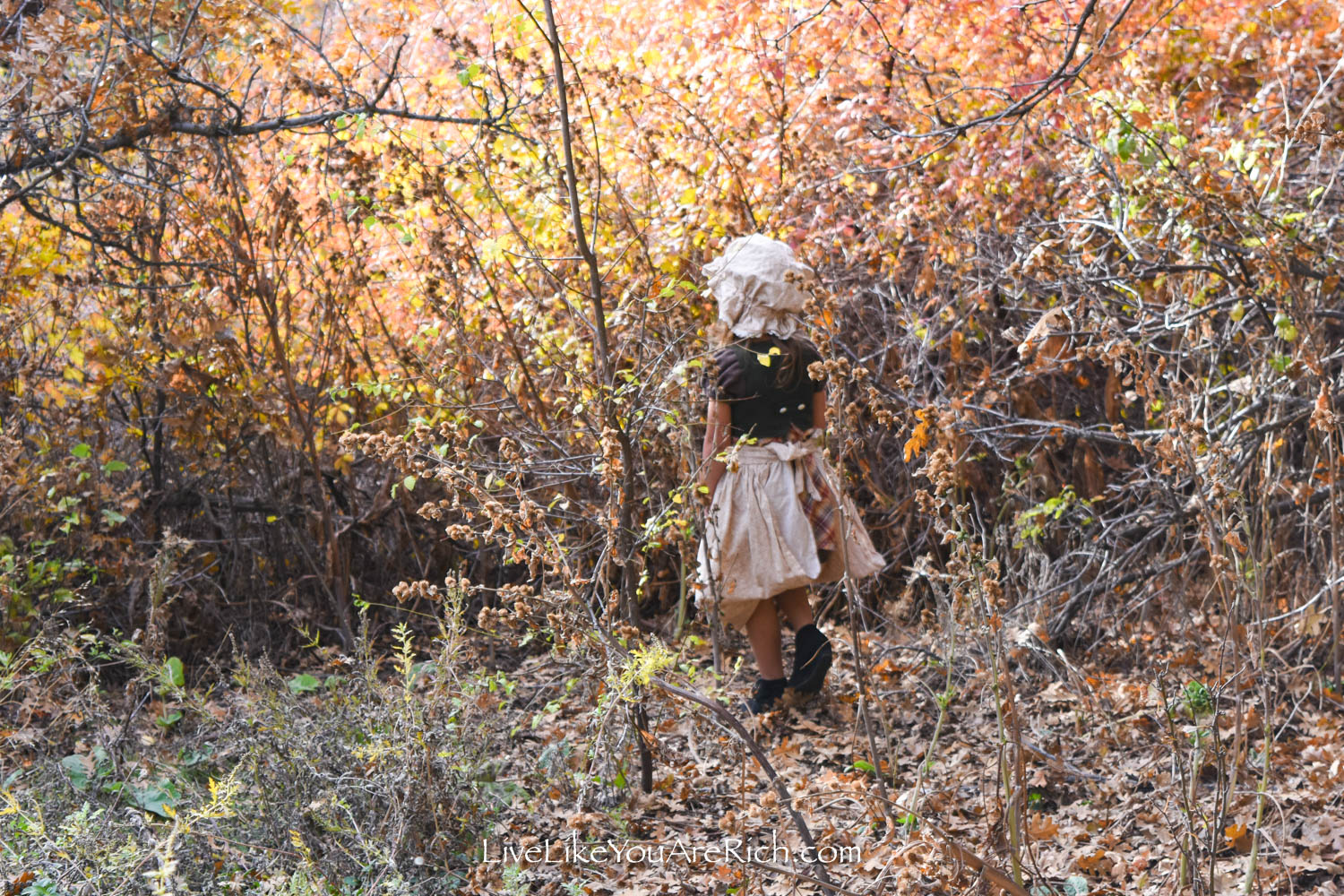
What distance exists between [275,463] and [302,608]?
71 centimetres

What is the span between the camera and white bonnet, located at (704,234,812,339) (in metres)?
4.16

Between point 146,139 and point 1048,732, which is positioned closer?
point 1048,732

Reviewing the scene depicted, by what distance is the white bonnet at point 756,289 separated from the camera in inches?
164

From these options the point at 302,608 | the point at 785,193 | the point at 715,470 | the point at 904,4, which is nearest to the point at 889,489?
the point at 785,193

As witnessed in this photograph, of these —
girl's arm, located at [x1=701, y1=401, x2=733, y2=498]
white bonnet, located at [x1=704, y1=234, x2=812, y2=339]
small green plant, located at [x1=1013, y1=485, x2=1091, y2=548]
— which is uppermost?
white bonnet, located at [x1=704, y1=234, x2=812, y2=339]

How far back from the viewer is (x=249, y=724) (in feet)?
12.2

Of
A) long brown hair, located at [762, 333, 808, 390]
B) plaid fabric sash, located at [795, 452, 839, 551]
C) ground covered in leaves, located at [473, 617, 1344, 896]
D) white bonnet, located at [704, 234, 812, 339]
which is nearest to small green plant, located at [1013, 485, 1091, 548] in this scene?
ground covered in leaves, located at [473, 617, 1344, 896]

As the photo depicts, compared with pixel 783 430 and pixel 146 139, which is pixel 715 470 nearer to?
pixel 783 430

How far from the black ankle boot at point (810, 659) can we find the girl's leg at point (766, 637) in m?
0.06

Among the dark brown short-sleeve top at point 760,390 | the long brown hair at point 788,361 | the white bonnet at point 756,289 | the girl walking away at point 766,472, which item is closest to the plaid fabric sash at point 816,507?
the girl walking away at point 766,472

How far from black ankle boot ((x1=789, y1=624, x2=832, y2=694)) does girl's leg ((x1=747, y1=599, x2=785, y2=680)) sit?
0.06m

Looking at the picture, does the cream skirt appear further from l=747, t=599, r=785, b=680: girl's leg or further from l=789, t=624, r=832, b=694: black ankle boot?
l=789, t=624, r=832, b=694: black ankle boot

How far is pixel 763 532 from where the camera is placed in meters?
4.27

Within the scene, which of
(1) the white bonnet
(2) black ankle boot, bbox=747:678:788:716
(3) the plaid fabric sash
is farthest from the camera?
(2) black ankle boot, bbox=747:678:788:716
